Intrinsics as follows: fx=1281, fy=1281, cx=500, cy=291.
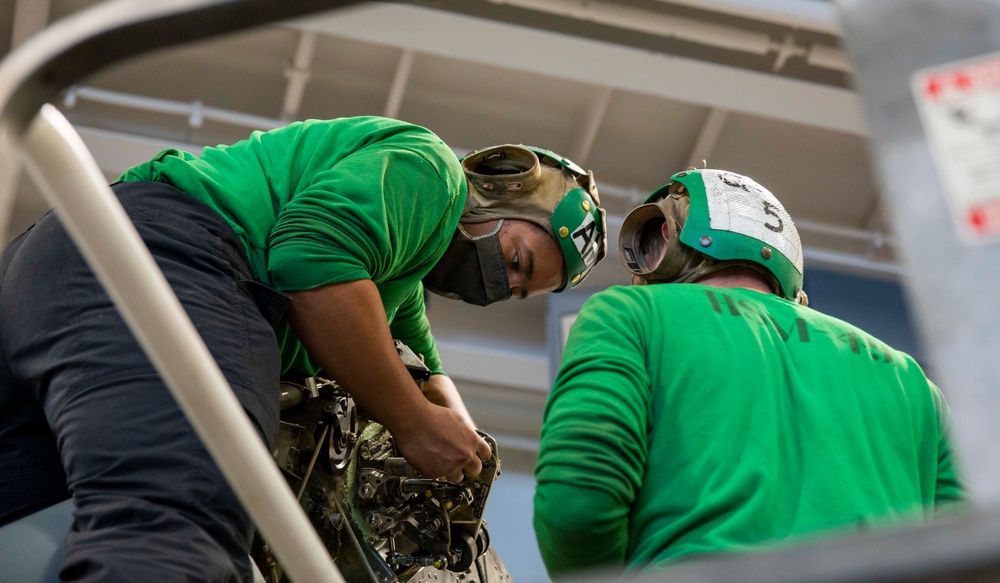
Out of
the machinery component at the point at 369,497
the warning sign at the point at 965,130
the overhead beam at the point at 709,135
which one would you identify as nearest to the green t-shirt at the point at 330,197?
the machinery component at the point at 369,497

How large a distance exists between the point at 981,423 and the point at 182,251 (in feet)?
5.74

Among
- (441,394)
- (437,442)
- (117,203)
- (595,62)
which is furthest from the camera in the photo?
(595,62)

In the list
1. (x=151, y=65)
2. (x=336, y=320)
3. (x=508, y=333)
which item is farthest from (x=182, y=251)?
(x=508, y=333)

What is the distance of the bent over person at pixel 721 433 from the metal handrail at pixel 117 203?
71 cm

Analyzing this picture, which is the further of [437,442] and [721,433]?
[437,442]

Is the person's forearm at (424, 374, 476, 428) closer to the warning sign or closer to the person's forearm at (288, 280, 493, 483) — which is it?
the person's forearm at (288, 280, 493, 483)

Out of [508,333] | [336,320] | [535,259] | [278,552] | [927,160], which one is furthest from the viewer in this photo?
[508,333]

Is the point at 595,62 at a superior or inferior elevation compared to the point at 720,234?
inferior

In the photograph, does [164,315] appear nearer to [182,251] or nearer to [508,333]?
[182,251]

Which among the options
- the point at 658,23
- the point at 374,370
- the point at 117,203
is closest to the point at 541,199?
the point at 374,370

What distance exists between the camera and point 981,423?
877 millimetres

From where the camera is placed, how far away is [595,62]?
5.90 metres

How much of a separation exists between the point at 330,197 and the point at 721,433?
99cm

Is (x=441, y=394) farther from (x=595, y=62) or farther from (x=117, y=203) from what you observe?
(x=595, y=62)
